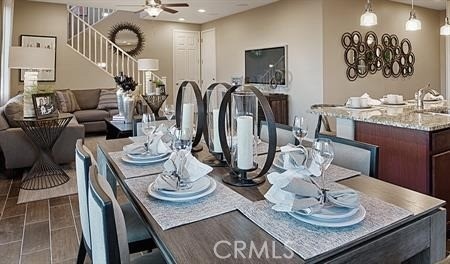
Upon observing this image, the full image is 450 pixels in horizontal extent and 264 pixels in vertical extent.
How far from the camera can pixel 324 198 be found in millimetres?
1209

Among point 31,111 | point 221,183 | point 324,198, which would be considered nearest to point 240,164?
point 221,183

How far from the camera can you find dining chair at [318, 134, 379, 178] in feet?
5.68

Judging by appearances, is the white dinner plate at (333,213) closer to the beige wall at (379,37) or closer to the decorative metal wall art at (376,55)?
the beige wall at (379,37)

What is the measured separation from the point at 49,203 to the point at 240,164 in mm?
2711

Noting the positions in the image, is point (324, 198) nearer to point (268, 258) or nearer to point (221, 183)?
point (268, 258)

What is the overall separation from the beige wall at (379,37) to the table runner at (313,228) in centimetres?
507

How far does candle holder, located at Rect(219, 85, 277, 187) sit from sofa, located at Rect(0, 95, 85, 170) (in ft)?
11.6

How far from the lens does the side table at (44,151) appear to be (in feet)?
13.1

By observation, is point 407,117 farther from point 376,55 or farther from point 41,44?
point 41,44

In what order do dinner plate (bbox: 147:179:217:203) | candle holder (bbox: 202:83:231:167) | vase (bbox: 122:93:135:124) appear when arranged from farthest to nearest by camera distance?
vase (bbox: 122:93:135:124) → candle holder (bbox: 202:83:231:167) → dinner plate (bbox: 147:179:217:203)

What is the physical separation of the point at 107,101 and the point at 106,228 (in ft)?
23.0

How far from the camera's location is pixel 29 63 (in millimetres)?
4332

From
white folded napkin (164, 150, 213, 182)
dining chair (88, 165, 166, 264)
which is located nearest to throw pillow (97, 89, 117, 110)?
white folded napkin (164, 150, 213, 182)

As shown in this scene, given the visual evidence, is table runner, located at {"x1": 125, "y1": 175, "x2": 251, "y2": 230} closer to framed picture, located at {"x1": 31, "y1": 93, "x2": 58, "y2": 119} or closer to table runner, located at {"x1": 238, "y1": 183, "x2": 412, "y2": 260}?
table runner, located at {"x1": 238, "y1": 183, "x2": 412, "y2": 260}
